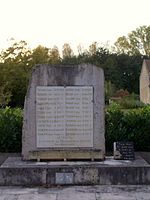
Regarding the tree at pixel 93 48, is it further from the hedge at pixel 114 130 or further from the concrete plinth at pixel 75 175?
the concrete plinth at pixel 75 175

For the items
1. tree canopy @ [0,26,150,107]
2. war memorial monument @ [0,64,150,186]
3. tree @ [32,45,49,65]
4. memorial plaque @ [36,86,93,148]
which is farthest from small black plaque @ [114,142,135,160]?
tree @ [32,45,49,65]

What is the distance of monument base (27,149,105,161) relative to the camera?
9641 millimetres

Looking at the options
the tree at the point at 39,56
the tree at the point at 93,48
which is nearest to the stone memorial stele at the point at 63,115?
the tree at the point at 39,56

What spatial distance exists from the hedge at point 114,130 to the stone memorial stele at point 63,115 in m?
1.28

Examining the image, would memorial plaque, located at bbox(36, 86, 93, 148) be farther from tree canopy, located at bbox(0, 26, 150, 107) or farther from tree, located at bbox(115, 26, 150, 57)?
tree, located at bbox(115, 26, 150, 57)

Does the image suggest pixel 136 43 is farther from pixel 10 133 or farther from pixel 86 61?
pixel 10 133

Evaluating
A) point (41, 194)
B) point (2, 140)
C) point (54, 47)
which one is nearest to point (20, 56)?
point (54, 47)

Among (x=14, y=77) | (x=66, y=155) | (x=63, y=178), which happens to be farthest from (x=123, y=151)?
(x=14, y=77)

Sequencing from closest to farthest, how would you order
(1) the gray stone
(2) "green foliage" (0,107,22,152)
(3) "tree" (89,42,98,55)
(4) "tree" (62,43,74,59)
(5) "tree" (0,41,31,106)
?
1. (1) the gray stone
2. (2) "green foliage" (0,107,22,152)
3. (5) "tree" (0,41,31,106)
4. (3) "tree" (89,42,98,55)
5. (4) "tree" (62,43,74,59)

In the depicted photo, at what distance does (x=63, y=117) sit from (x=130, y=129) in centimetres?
221

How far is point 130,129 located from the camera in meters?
11.1

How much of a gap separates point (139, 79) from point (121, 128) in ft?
219

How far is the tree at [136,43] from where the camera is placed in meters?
→ 85.6

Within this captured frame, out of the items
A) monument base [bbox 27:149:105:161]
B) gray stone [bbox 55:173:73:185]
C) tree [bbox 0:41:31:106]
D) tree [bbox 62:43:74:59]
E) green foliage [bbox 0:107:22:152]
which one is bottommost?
gray stone [bbox 55:173:73:185]
